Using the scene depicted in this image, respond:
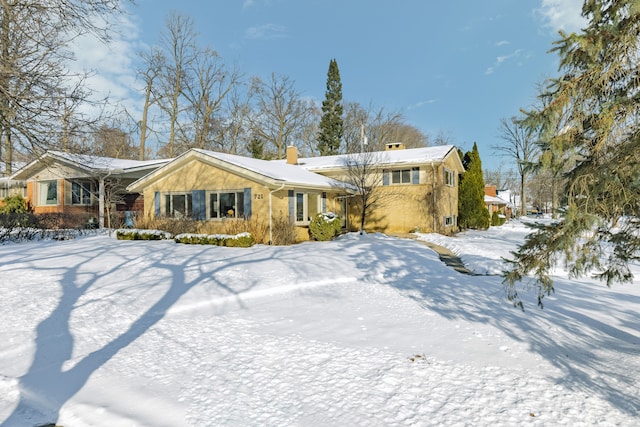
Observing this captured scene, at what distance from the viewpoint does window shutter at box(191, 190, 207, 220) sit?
1691cm

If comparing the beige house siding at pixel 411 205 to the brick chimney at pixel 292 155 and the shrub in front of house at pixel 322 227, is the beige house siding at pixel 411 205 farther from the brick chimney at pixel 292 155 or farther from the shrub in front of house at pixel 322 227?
the shrub in front of house at pixel 322 227

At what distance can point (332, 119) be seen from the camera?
44.7m

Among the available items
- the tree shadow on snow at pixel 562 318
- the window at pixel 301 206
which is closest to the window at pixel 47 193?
the window at pixel 301 206

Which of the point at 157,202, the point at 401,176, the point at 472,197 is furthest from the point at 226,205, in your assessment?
the point at 472,197

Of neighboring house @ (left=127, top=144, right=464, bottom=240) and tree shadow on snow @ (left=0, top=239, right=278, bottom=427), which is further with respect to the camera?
neighboring house @ (left=127, top=144, right=464, bottom=240)

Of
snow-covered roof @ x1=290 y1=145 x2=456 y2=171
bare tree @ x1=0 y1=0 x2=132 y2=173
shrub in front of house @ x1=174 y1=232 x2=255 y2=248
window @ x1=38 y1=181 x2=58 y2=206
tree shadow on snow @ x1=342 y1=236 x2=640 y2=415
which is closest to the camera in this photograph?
tree shadow on snow @ x1=342 y1=236 x2=640 y2=415

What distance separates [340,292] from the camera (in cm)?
833

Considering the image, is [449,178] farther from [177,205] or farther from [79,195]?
[79,195]

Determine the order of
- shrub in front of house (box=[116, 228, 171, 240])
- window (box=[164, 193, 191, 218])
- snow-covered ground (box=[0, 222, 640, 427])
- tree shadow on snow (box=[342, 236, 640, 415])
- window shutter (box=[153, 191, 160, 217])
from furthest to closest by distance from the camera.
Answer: window shutter (box=[153, 191, 160, 217])
window (box=[164, 193, 191, 218])
shrub in front of house (box=[116, 228, 171, 240])
tree shadow on snow (box=[342, 236, 640, 415])
snow-covered ground (box=[0, 222, 640, 427])

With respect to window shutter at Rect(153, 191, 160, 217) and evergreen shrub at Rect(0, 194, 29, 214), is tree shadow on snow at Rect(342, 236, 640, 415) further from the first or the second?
evergreen shrub at Rect(0, 194, 29, 214)

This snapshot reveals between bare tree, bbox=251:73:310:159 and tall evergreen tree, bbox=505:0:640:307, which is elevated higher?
bare tree, bbox=251:73:310:159

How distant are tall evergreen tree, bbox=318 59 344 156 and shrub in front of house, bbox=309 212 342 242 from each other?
87.3 ft

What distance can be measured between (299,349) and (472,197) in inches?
900

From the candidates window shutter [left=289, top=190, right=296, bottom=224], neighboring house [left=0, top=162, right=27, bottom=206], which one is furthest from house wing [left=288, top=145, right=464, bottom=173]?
neighboring house [left=0, top=162, right=27, bottom=206]
